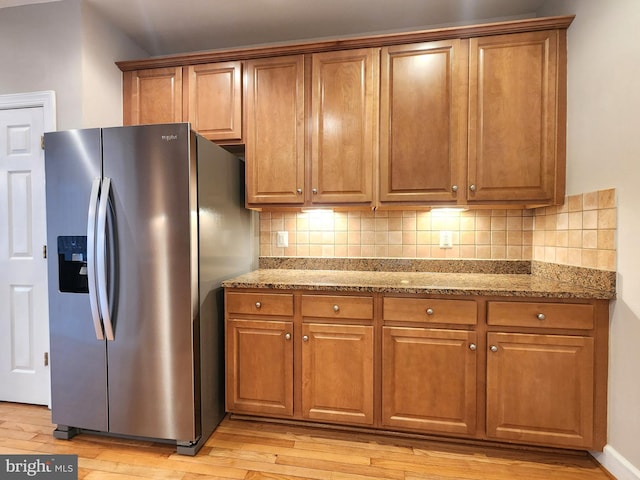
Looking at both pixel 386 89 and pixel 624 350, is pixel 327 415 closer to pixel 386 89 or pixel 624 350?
pixel 624 350

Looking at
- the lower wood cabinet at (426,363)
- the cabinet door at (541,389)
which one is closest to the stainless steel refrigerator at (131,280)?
the lower wood cabinet at (426,363)

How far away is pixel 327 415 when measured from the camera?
1.83m

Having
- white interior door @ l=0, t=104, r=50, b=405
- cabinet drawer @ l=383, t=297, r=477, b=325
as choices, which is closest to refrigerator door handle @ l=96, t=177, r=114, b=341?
white interior door @ l=0, t=104, r=50, b=405

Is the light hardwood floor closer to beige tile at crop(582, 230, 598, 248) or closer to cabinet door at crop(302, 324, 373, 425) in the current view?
cabinet door at crop(302, 324, 373, 425)

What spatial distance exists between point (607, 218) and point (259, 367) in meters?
2.02

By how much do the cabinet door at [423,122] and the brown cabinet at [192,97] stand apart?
1.00 metres

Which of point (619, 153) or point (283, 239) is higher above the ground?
point (619, 153)

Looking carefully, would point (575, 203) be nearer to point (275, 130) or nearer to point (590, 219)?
point (590, 219)

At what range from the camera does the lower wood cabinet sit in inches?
62.6

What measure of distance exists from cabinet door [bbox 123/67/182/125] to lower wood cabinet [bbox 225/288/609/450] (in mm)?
1421

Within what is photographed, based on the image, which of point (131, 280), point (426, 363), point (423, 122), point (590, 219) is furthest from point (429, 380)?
point (131, 280)

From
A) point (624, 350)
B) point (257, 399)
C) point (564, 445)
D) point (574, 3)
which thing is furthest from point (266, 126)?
point (564, 445)

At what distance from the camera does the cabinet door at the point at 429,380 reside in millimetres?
1688

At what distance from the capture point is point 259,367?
189cm
